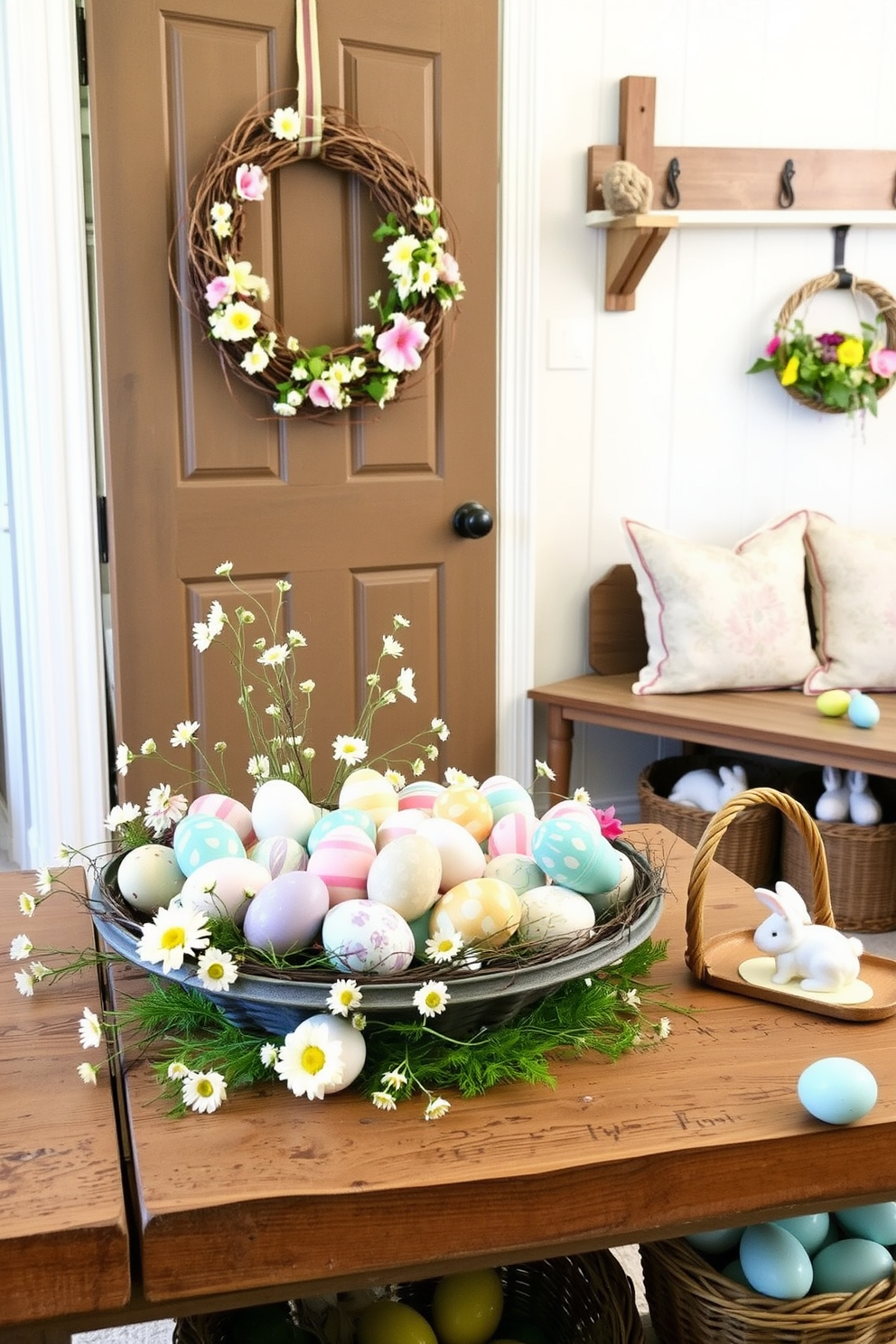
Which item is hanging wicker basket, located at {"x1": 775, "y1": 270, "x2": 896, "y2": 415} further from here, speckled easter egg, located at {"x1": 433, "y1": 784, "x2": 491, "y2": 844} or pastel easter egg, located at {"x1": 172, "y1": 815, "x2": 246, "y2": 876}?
pastel easter egg, located at {"x1": 172, "y1": 815, "x2": 246, "y2": 876}

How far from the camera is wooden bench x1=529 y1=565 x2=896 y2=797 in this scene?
2.97 meters

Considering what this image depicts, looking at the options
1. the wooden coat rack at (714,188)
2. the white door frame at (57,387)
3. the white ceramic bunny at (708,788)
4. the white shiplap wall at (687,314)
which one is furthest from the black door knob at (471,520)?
the white ceramic bunny at (708,788)

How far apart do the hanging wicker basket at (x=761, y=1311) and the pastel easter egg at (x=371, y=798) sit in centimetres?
53

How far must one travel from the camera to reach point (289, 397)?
281 cm

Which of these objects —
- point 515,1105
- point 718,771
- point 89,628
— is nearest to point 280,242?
point 89,628

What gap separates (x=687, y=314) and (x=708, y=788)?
1279mm

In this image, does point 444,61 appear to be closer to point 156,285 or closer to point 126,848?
point 156,285

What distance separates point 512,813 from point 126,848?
425 mm

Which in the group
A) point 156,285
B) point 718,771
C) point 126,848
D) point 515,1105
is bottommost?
point 718,771

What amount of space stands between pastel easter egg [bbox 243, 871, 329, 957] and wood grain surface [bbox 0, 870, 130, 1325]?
193 mm

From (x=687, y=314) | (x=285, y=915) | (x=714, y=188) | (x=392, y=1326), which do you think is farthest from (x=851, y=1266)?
(x=714, y=188)

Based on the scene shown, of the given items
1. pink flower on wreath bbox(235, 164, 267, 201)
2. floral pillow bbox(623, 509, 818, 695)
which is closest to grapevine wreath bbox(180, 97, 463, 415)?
pink flower on wreath bbox(235, 164, 267, 201)

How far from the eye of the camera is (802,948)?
4.37ft

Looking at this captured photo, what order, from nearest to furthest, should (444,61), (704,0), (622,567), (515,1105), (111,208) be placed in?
(515,1105)
(111,208)
(444,61)
(704,0)
(622,567)
